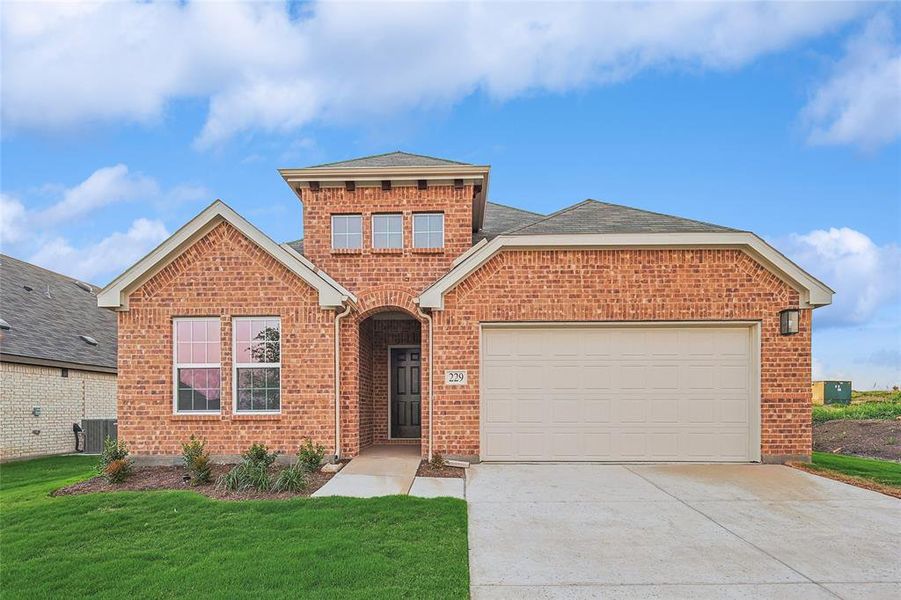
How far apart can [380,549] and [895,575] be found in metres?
4.95

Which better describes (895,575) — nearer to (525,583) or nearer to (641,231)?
(525,583)

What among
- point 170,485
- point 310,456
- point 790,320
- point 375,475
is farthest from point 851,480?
point 170,485

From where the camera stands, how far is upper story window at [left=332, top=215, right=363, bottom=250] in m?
12.2

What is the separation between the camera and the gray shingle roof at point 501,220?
13905 millimetres

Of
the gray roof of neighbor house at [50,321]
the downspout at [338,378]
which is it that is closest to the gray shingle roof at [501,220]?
the downspout at [338,378]

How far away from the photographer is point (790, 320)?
1040 cm

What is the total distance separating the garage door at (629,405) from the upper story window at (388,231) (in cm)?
329

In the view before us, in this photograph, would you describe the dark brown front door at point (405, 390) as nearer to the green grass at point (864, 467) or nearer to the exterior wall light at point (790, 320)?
the exterior wall light at point (790, 320)

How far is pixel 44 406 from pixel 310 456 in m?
10.6

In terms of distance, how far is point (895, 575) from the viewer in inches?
213

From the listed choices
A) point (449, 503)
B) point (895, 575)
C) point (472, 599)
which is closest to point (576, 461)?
point (449, 503)

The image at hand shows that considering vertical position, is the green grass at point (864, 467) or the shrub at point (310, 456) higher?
the shrub at point (310, 456)

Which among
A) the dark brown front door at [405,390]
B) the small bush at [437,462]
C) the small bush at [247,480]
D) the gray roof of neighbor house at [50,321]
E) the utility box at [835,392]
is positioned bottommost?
the utility box at [835,392]

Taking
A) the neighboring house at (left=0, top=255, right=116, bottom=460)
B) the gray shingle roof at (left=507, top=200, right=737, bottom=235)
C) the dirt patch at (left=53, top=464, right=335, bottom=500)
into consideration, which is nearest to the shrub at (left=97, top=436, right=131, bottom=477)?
the dirt patch at (left=53, top=464, right=335, bottom=500)
